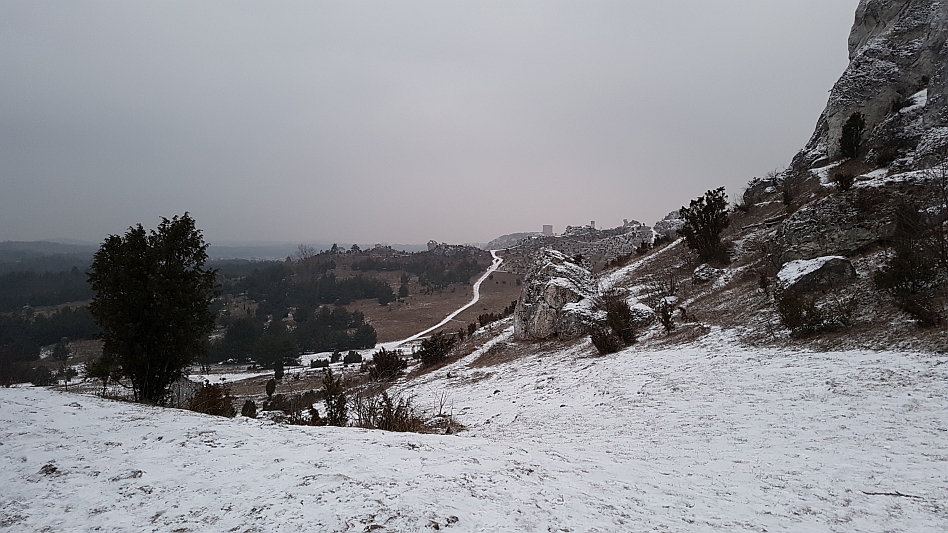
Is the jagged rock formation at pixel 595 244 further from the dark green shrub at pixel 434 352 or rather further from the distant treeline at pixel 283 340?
the dark green shrub at pixel 434 352

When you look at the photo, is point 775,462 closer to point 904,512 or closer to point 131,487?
point 904,512

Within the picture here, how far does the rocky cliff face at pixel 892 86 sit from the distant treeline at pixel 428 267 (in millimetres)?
60092

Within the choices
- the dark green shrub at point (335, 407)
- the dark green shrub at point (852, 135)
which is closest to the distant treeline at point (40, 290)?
the dark green shrub at point (335, 407)

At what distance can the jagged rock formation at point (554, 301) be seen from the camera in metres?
15.4

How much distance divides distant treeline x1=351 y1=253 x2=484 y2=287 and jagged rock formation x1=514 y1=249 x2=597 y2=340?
56680 mm

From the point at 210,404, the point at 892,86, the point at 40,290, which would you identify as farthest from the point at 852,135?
the point at 40,290

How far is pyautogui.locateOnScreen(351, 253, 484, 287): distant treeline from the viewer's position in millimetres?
79062

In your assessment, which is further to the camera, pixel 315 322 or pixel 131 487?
pixel 315 322

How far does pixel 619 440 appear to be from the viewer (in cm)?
585

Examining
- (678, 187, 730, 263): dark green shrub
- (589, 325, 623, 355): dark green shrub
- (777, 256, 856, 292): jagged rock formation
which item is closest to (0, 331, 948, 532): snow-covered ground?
(777, 256, 856, 292): jagged rock formation

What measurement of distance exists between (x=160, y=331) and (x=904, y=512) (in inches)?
409

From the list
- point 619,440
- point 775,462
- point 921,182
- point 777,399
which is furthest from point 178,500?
point 921,182

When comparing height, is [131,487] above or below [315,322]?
above

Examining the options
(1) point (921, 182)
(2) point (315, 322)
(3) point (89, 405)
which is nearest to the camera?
(3) point (89, 405)
